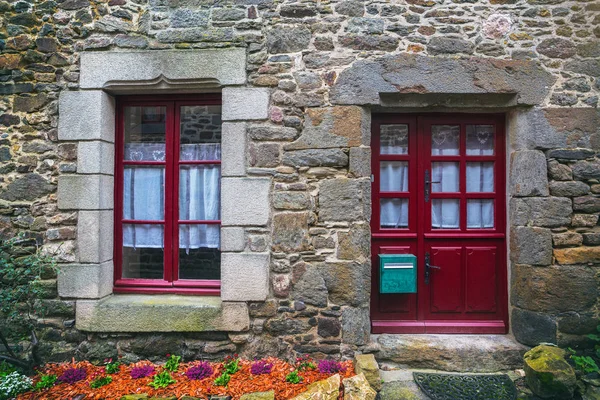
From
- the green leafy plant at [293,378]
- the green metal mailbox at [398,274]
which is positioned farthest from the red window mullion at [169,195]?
the green metal mailbox at [398,274]

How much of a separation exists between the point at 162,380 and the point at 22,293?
1546mm

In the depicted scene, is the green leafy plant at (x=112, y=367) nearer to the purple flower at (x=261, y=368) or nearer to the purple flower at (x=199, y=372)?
the purple flower at (x=199, y=372)

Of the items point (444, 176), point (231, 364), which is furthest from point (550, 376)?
point (231, 364)

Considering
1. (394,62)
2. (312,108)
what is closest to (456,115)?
(394,62)

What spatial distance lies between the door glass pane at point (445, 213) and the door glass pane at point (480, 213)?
0.13 m

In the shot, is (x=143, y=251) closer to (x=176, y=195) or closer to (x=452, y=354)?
(x=176, y=195)

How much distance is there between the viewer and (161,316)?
3.37 meters

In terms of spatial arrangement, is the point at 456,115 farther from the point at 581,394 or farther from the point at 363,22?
the point at 581,394

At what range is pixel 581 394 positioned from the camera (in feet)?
9.41

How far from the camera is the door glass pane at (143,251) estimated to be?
370 cm

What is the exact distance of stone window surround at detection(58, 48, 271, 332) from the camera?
336cm

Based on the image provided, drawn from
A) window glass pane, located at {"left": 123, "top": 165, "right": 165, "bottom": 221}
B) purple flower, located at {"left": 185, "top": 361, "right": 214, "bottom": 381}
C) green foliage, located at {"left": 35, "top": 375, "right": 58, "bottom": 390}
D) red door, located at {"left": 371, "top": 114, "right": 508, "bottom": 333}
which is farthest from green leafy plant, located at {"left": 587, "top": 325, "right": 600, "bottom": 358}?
green foliage, located at {"left": 35, "top": 375, "right": 58, "bottom": 390}

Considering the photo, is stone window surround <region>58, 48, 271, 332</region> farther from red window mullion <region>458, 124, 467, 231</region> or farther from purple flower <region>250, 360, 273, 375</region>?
red window mullion <region>458, 124, 467, 231</region>

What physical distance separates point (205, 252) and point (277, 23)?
7.98ft
